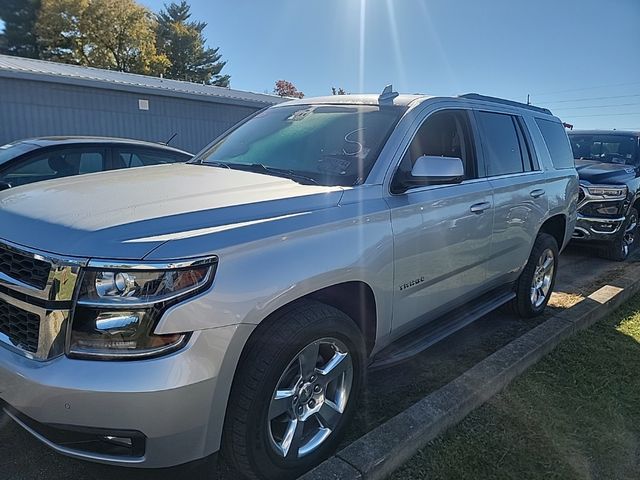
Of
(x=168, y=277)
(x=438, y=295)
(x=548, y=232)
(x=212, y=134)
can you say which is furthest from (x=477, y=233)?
(x=212, y=134)

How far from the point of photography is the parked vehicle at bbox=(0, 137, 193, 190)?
5117 millimetres

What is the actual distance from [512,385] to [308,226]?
80.4 inches

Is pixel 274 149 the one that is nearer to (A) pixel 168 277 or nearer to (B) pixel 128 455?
(A) pixel 168 277

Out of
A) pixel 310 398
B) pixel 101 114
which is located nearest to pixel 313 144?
pixel 310 398

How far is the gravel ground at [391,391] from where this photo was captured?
2387mm

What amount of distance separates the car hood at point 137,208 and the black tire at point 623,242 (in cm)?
653

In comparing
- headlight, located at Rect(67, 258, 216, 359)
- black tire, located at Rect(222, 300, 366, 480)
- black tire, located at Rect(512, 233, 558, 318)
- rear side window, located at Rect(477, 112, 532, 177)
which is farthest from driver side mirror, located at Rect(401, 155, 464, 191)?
black tire, located at Rect(512, 233, 558, 318)

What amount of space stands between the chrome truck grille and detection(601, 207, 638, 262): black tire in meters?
7.69

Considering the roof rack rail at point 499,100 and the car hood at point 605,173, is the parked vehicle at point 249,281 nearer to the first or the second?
the roof rack rail at point 499,100

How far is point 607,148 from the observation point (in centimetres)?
854

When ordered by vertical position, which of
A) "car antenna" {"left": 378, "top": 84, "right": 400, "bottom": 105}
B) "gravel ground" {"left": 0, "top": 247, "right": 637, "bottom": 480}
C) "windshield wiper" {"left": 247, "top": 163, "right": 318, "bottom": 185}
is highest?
"car antenna" {"left": 378, "top": 84, "right": 400, "bottom": 105}

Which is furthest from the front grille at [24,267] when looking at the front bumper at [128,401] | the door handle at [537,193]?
the door handle at [537,193]

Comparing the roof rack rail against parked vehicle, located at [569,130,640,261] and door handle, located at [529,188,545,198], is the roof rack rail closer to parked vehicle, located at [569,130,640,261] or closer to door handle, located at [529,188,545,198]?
door handle, located at [529,188,545,198]

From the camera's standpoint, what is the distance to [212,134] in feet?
54.8
